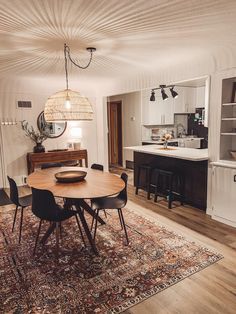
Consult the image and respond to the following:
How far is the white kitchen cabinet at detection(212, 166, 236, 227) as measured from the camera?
3.27 meters

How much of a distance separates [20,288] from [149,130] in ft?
18.3

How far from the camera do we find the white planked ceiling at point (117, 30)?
79.4 inches

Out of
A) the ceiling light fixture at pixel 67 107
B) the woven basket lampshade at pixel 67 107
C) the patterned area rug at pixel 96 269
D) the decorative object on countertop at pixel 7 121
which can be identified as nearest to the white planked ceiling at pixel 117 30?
the ceiling light fixture at pixel 67 107

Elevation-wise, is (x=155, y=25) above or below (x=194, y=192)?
above

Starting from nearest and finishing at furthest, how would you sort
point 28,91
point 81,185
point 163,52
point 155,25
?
point 155,25 → point 81,185 → point 163,52 → point 28,91

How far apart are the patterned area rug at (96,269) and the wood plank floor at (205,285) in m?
0.08

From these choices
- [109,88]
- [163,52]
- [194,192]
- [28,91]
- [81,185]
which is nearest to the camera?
[81,185]

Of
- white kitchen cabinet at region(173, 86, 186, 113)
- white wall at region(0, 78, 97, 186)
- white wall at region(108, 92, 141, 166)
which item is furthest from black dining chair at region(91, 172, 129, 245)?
white kitchen cabinet at region(173, 86, 186, 113)

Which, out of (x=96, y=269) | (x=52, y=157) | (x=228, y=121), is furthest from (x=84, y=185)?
(x=52, y=157)

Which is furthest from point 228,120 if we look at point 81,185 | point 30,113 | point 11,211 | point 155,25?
point 30,113

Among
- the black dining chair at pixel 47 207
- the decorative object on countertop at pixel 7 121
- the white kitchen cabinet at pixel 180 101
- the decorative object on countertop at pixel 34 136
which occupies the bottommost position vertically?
the black dining chair at pixel 47 207

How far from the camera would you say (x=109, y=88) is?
587 centimetres

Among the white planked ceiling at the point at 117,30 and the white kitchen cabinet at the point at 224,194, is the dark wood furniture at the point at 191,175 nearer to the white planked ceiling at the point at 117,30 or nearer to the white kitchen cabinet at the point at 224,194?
the white kitchen cabinet at the point at 224,194

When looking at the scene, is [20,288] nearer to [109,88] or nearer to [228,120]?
[228,120]
